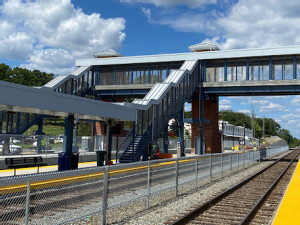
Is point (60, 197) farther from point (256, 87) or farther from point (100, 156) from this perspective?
point (256, 87)

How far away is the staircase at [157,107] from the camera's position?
2573 centimetres

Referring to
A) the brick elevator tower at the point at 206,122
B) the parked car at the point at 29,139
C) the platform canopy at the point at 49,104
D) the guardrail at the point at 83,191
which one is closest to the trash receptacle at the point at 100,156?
the platform canopy at the point at 49,104

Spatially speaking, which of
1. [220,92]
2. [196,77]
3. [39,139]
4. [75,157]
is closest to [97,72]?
[196,77]

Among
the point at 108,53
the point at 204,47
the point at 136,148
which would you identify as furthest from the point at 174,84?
the point at 108,53

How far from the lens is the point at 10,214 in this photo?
219 inches

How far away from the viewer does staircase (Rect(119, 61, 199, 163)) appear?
2573 cm

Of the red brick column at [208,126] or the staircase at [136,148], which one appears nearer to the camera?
the staircase at [136,148]

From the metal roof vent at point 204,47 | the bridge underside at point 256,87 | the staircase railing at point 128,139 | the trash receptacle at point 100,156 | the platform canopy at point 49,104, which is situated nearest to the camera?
the platform canopy at point 49,104

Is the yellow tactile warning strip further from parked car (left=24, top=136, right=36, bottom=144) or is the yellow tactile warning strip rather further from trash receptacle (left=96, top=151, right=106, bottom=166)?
parked car (left=24, top=136, right=36, bottom=144)

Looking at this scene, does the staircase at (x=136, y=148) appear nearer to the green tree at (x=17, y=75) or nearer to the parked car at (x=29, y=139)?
the parked car at (x=29, y=139)

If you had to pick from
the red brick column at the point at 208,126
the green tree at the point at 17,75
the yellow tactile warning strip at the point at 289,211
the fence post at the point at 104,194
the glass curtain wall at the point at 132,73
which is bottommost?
the yellow tactile warning strip at the point at 289,211

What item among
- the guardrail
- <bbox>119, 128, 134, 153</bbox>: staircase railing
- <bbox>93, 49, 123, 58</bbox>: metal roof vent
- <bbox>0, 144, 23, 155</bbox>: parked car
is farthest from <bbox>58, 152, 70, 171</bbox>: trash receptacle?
<bbox>93, 49, 123, 58</bbox>: metal roof vent

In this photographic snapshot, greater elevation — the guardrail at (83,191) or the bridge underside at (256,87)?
the bridge underside at (256,87)

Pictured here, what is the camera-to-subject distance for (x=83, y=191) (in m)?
7.47
